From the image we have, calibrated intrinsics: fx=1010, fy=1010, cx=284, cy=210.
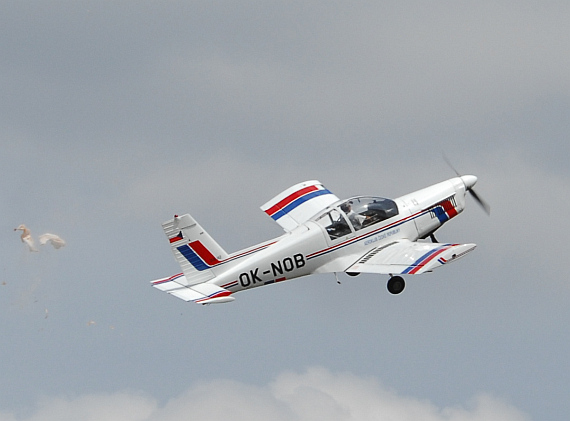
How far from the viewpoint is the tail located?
1104 inches

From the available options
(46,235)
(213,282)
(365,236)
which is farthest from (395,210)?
(46,235)

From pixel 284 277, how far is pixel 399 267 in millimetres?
3383

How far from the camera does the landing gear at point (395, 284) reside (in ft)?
99.9

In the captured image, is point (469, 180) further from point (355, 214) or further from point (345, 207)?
point (345, 207)

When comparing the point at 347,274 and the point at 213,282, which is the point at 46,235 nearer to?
the point at 213,282

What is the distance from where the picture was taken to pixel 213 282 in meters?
28.6

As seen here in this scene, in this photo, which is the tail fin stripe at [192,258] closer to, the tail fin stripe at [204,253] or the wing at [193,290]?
the tail fin stripe at [204,253]

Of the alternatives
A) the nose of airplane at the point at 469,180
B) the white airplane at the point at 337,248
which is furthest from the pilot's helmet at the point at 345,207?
the nose of airplane at the point at 469,180

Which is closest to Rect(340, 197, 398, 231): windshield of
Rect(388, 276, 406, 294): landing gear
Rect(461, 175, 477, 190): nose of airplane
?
Rect(388, 276, 406, 294): landing gear

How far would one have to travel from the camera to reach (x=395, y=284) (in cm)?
3047

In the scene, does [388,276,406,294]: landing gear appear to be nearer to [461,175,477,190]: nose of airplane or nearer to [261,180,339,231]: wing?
[261,180,339,231]: wing

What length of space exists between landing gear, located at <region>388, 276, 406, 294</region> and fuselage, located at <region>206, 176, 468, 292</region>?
1.24 meters

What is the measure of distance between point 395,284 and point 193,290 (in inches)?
249

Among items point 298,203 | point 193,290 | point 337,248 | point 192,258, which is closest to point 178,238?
point 192,258
